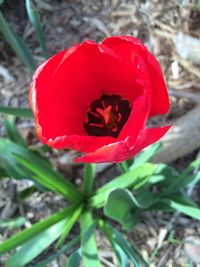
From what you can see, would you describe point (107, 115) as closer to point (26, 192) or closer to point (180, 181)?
point (180, 181)

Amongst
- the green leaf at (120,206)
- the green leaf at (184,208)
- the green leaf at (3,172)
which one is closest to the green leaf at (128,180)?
the green leaf at (120,206)

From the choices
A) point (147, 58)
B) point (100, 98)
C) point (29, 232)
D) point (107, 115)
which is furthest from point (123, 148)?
point (29, 232)

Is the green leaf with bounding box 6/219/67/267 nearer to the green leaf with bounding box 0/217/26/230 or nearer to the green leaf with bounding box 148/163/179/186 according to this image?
the green leaf with bounding box 0/217/26/230

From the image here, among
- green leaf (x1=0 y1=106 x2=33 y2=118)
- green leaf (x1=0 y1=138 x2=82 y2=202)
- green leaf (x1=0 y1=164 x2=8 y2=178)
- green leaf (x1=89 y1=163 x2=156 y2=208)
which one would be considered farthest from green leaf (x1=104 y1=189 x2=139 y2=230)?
green leaf (x1=0 y1=164 x2=8 y2=178)

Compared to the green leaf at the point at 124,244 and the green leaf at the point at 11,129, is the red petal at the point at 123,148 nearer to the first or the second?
the green leaf at the point at 124,244

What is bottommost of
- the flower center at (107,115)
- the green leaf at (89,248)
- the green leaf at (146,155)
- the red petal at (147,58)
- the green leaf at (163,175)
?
the green leaf at (89,248)

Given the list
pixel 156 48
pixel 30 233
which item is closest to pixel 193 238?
pixel 30 233
